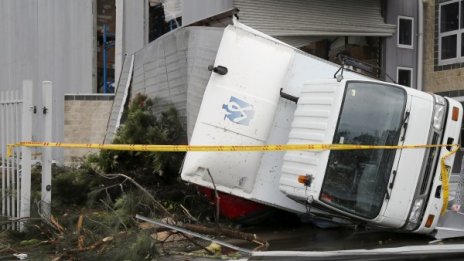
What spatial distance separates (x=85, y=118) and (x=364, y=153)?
7.54 m

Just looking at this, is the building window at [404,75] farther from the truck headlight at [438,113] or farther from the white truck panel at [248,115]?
the white truck panel at [248,115]

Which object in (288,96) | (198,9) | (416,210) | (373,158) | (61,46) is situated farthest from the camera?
(61,46)

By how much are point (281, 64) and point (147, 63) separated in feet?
9.30

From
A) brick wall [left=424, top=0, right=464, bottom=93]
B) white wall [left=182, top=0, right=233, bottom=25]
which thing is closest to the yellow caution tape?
white wall [left=182, top=0, right=233, bottom=25]

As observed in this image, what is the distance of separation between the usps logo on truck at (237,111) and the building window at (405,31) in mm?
8281

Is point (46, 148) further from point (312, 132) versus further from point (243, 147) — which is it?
point (312, 132)

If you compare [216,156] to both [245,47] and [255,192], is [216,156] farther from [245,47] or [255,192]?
[245,47]

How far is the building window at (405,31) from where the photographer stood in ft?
44.0

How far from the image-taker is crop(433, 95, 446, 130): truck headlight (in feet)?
20.0

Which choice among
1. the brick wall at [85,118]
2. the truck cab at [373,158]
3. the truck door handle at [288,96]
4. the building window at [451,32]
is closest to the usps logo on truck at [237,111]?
the truck door handle at [288,96]

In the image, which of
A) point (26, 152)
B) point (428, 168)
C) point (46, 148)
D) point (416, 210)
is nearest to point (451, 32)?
point (428, 168)

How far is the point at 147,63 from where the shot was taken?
28.1ft

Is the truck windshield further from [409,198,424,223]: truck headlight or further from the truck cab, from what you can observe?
[409,198,424,223]: truck headlight

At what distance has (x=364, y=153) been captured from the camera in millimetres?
5863
